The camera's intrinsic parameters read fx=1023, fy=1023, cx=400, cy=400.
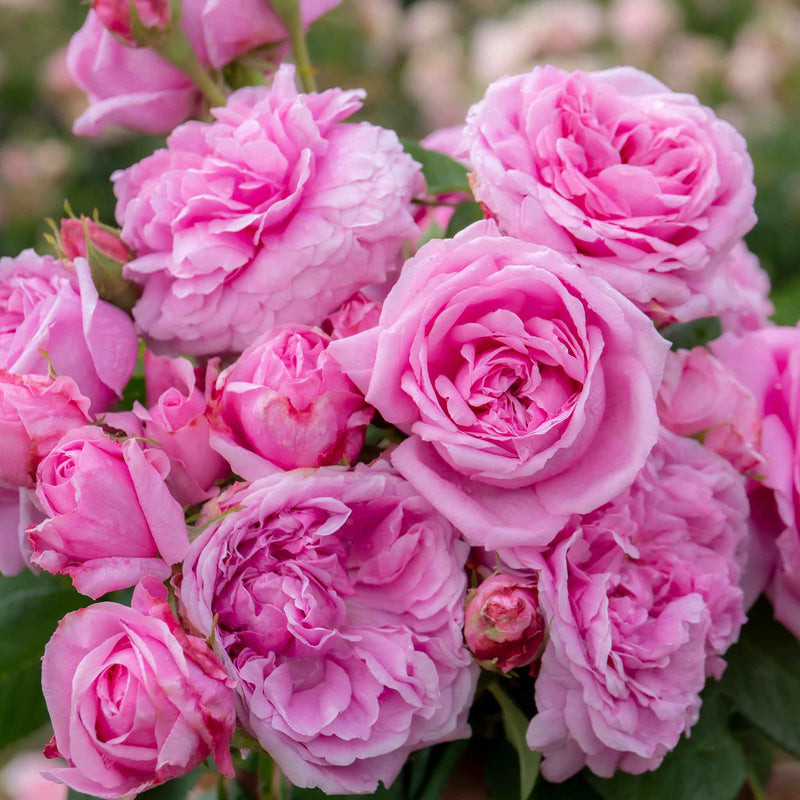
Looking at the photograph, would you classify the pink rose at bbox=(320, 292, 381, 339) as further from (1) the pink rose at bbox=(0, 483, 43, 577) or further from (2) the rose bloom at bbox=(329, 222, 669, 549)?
(1) the pink rose at bbox=(0, 483, 43, 577)

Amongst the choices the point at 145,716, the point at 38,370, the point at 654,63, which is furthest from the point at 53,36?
the point at 145,716

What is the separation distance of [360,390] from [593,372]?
9 cm

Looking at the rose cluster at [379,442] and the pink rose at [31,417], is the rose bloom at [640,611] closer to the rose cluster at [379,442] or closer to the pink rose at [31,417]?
the rose cluster at [379,442]

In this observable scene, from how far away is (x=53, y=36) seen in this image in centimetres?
198

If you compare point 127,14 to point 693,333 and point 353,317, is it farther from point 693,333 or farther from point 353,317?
point 693,333

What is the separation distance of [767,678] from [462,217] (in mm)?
288

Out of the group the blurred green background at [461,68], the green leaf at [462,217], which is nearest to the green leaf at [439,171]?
the green leaf at [462,217]

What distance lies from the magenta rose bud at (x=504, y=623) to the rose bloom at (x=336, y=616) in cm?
1

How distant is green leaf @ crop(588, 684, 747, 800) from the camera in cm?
49

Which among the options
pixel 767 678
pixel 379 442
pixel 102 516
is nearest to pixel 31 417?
pixel 102 516

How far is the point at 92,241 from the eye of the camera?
478 mm

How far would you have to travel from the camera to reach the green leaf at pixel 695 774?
493 millimetres

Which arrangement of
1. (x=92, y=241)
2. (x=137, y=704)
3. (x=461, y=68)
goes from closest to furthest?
1. (x=137, y=704)
2. (x=92, y=241)
3. (x=461, y=68)

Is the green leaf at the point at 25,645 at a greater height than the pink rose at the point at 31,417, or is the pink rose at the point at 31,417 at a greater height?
the pink rose at the point at 31,417
